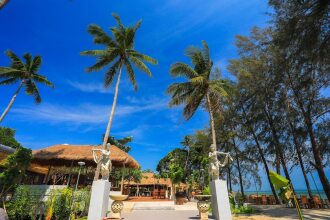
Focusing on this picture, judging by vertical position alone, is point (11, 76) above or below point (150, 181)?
above

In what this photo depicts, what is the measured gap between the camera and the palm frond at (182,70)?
567 inches

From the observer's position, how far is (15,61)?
1972 cm

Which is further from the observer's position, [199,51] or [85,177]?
[85,177]

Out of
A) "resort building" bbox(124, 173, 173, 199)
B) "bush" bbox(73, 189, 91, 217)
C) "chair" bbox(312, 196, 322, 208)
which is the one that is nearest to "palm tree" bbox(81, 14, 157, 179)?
"bush" bbox(73, 189, 91, 217)

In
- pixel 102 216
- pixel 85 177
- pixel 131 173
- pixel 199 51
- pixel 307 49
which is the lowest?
pixel 102 216

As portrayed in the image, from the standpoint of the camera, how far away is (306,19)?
8.85 metres

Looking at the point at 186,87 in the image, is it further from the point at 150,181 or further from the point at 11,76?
the point at 150,181

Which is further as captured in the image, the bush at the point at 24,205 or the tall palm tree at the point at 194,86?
the tall palm tree at the point at 194,86

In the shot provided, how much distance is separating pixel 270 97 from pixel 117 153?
12.5m

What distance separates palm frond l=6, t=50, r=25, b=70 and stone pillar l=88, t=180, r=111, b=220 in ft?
57.2

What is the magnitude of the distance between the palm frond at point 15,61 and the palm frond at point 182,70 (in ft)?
49.6

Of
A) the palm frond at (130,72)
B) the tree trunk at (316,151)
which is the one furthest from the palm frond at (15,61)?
the tree trunk at (316,151)

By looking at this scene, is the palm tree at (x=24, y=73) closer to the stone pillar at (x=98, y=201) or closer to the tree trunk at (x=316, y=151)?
the stone pillar at (x=98, y=201)

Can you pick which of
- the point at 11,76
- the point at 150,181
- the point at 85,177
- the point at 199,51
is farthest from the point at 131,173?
the point at 199,51
